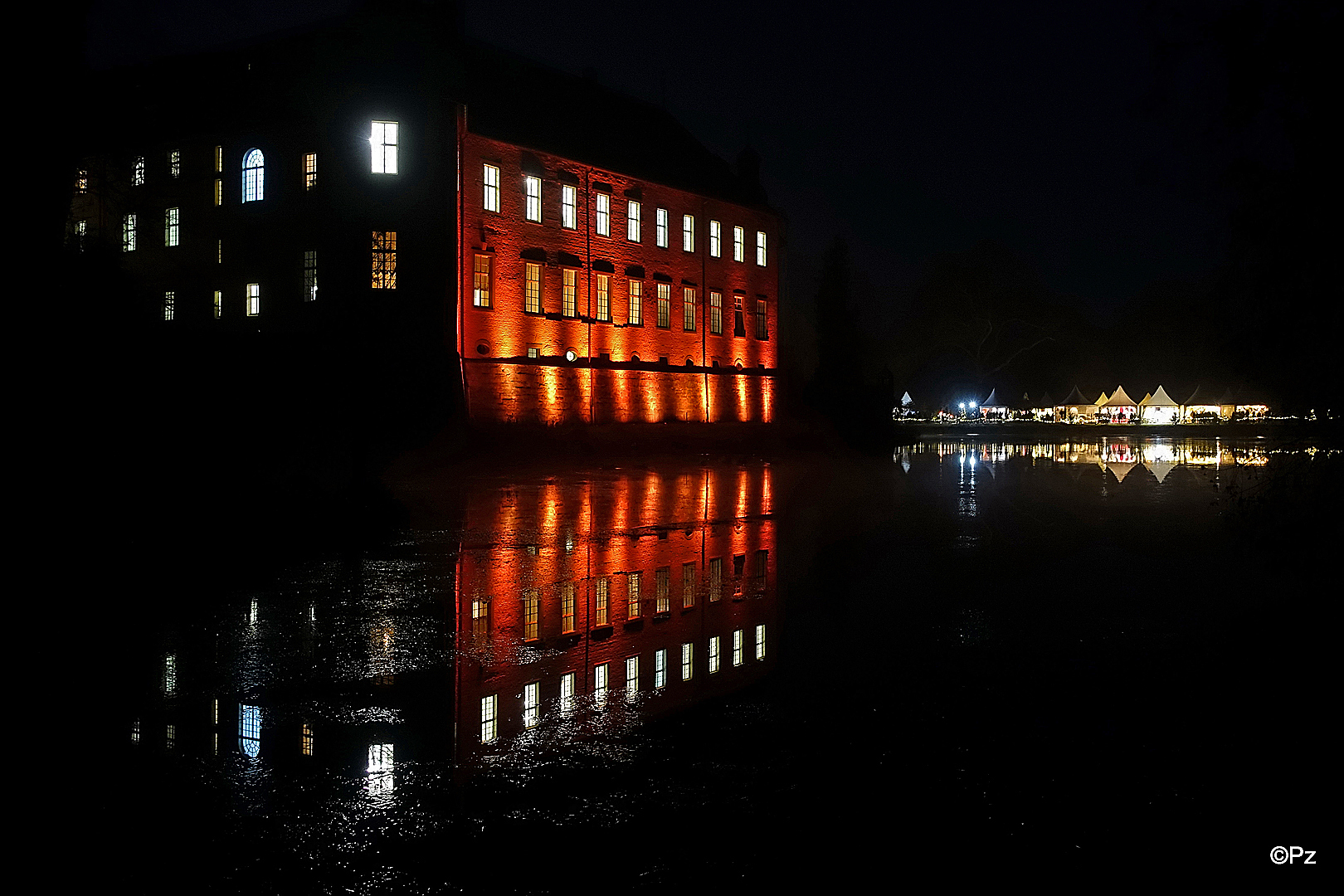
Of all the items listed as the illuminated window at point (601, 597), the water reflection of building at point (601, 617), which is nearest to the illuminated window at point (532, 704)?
the water reflection of building at point (601, 617)

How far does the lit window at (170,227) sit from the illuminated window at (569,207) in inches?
575

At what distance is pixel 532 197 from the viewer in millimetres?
38750

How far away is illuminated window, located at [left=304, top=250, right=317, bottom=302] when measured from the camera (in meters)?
36.0

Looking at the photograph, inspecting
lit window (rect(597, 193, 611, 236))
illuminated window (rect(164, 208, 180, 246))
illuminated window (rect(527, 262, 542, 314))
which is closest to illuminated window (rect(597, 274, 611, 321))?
lit window (rect(597, 193, 611, 236))

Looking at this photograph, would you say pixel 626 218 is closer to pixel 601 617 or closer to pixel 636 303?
pixel 636 303

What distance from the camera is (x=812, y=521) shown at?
55.1 ft

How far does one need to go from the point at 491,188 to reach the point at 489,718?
33285 millimetres

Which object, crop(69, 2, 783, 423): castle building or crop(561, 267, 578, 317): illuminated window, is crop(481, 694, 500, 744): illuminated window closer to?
crop(69, 2, 783, 423): castle building

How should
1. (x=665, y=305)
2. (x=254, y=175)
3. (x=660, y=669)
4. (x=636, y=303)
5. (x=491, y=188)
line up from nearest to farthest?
(x=660, y=669) < (x=491, y=188) < (x=254, y=175) < (x=636, y=303) < (x=665, y=305)

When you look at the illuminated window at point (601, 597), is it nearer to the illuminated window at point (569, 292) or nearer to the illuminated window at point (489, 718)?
the illuminated window at point (489, 718)

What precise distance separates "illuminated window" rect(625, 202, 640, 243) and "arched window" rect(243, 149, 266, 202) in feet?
45.1

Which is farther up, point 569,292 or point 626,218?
point 626,218

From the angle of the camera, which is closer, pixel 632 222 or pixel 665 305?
pixel 632 222

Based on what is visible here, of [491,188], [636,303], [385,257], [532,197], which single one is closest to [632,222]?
[636,303]
